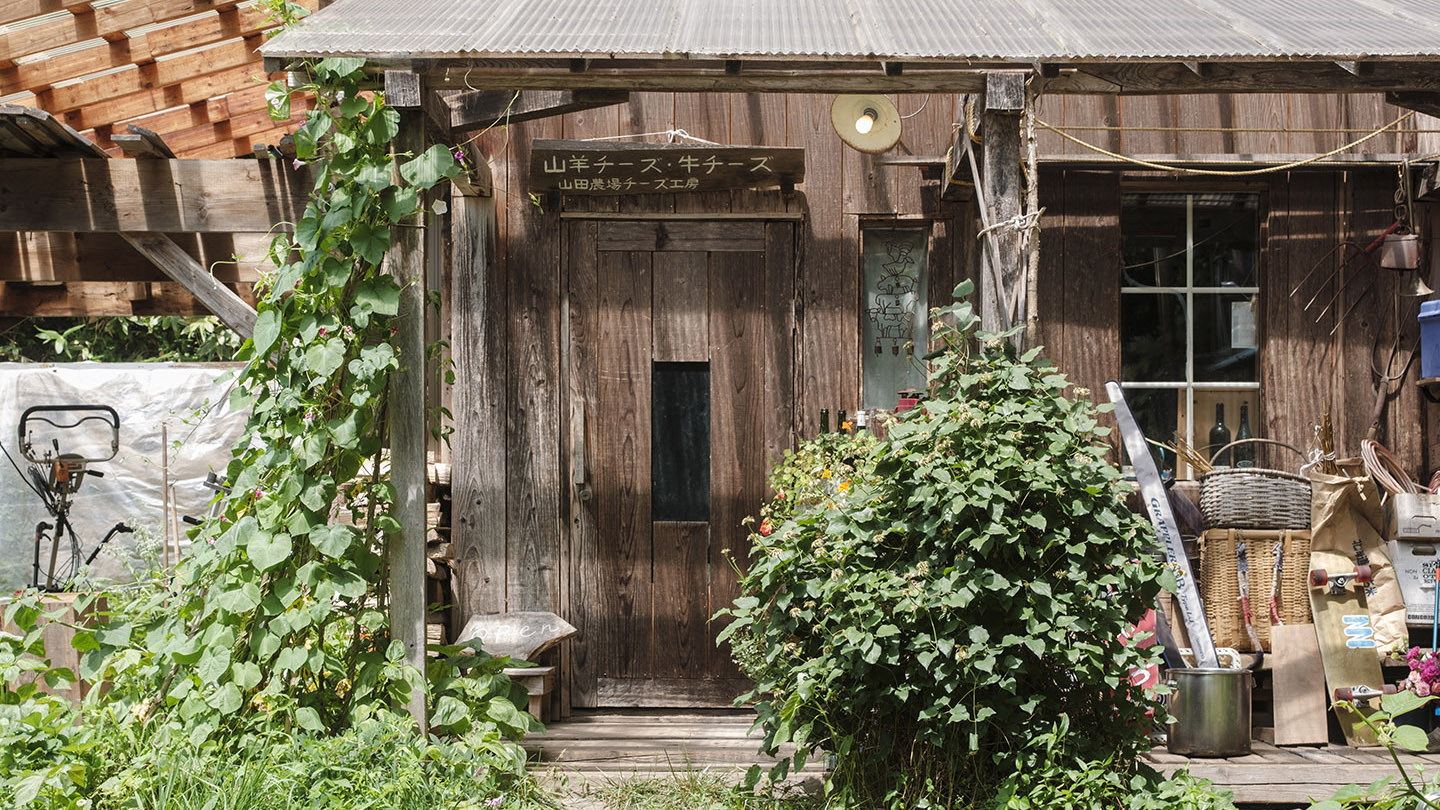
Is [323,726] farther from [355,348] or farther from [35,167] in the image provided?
[35,167]

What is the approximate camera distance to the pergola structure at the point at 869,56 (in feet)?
11.3

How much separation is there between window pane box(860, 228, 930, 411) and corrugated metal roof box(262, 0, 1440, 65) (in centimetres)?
129

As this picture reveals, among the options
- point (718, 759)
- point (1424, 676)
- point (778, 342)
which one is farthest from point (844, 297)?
point (1424, 676)

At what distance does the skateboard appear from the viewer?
4.39 m

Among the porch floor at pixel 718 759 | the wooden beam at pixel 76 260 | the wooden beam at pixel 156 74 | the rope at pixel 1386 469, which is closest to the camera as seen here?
the porch floor at pixel 718 759

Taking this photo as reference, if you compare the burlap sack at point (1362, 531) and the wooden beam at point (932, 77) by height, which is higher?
the wooden beam at point (932, 77)

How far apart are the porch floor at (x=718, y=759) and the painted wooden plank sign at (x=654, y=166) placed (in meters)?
2.50

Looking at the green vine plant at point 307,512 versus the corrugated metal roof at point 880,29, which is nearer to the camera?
the green vine plant at point 307,512

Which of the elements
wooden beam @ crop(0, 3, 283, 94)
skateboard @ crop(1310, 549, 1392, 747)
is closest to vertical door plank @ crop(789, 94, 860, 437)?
skateboard @ crop(1310, 549, 1392, 747)

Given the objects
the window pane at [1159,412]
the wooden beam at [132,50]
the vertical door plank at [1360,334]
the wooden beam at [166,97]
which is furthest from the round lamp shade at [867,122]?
the wooden beam at [166,97]

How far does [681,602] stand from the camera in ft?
16.4

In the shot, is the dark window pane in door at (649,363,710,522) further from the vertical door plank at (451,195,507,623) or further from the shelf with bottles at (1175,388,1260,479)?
the shelf with bottles at (1175,388,1260,479)

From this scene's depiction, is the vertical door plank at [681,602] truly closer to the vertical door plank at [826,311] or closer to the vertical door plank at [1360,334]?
the vertical door plank at [826,311]

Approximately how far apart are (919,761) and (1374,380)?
3.33 meters
